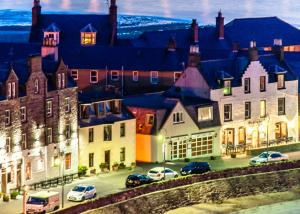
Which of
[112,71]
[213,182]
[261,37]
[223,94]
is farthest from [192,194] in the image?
[261,37]

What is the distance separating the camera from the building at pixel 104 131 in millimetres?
74125

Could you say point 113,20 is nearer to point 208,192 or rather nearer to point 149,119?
point 149,119

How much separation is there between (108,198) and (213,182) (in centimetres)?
1052

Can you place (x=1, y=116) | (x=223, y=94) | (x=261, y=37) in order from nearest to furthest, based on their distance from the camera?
1. (x=1, y=116)
2. (x=223, y=94)
3. (x=261, y=37)

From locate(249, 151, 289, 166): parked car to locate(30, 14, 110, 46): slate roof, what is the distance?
31.3 m

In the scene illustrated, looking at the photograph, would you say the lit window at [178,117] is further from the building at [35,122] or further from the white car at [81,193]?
the white car at [81,193]

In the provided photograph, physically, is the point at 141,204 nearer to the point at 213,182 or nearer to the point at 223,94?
the point at 213,182

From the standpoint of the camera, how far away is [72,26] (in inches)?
4318

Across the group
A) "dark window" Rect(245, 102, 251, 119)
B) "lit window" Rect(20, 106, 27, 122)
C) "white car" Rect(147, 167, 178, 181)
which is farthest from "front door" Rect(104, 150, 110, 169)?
"dark window" Rect(245, 102, 251, 119)

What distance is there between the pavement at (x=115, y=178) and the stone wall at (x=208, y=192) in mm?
2676

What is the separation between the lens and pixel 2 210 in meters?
63.1

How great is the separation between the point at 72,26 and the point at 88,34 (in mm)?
1841

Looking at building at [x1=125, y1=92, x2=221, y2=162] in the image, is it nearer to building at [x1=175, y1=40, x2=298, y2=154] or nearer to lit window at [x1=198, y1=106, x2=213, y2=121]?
lit window at [x1=198, y1=106, x2=213, y2=121]

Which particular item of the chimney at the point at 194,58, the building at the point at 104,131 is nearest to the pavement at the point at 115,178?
the building at the point at 104,131
